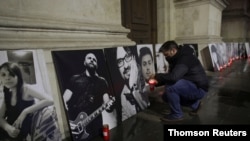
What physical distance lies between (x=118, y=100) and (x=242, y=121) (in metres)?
1.74

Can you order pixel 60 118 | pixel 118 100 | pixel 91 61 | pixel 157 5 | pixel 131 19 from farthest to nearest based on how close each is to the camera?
pixel 157 5 < pixel 131 19 < pixel 118 100 < pixel 91 61 < pixel 60 118

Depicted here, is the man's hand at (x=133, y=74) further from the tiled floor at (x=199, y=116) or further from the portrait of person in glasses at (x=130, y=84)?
the tiled floor at (x=199, y=116)

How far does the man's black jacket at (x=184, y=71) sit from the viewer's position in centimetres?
297

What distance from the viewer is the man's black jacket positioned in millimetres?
2969

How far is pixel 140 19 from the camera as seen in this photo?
20.4 feet

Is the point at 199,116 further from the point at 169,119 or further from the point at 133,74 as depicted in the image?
the point at 133,74

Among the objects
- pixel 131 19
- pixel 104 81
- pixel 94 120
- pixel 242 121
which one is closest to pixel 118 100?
pixel 104 81

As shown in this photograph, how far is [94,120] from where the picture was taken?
2635mm

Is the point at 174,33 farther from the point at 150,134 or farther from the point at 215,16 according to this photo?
the point at 150,134

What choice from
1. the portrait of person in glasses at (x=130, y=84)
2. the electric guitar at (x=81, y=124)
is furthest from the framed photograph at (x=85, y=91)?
the portrait of person in glasses at (x=130, y=84)

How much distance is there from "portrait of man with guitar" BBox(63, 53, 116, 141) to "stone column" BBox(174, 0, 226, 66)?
5252 mm

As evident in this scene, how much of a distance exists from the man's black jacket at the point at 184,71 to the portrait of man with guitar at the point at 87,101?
854 millimetres

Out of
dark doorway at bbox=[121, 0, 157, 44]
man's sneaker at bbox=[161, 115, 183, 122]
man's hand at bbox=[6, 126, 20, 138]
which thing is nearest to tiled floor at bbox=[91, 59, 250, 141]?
man's sneaker at bbox=[161, 115, 183, 122]

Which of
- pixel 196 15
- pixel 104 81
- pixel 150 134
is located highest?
pixel 196 15
